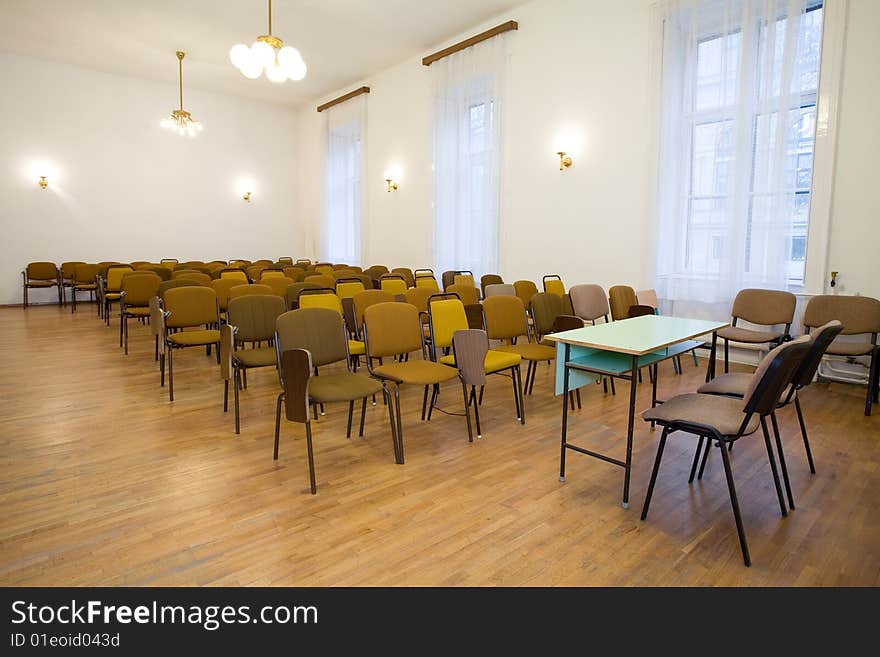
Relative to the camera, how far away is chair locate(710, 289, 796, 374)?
15.9 feet

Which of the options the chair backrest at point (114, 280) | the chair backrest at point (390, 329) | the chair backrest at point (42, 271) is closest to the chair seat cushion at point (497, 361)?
the chair backrest at point (390, 329)

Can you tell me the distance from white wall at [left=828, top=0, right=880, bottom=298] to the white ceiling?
4375 mm

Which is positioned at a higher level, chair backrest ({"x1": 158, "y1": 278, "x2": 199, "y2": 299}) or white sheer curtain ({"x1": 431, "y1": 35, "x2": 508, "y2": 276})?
white sheer curtain ({"x1": 431, "y1": 35, "x2": 508, "y2": 276})

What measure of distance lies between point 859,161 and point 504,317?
3.58 meters

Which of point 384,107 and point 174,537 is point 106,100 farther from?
point 174,537

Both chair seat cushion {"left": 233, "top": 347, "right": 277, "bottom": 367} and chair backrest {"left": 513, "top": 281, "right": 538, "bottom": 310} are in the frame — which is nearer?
chair seat cushion {"left": 233, "top": 347, "right": 277, "bottom": 367}

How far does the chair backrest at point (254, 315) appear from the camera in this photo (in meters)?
4.20

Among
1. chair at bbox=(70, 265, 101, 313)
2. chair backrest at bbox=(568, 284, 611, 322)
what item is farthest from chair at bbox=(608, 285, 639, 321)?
chair at bbox=(70, 265, 101, 313)

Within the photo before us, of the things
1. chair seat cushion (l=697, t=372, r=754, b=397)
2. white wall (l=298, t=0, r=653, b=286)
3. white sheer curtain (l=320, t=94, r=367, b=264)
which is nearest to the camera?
chair seat cushion (l=697, t=372, r=754, b=397)

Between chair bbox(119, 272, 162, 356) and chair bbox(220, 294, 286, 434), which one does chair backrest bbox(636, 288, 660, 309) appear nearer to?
chair bbox(220, 294, 286, 434)

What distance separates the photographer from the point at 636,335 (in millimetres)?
3180

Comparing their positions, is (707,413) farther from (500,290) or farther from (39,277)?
(39,277)

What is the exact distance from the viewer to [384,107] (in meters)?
10.8

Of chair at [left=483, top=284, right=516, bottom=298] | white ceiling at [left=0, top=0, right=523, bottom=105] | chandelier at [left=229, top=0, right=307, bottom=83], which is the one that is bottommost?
chair at [left=483, top=284, right=516, bottom=298]
